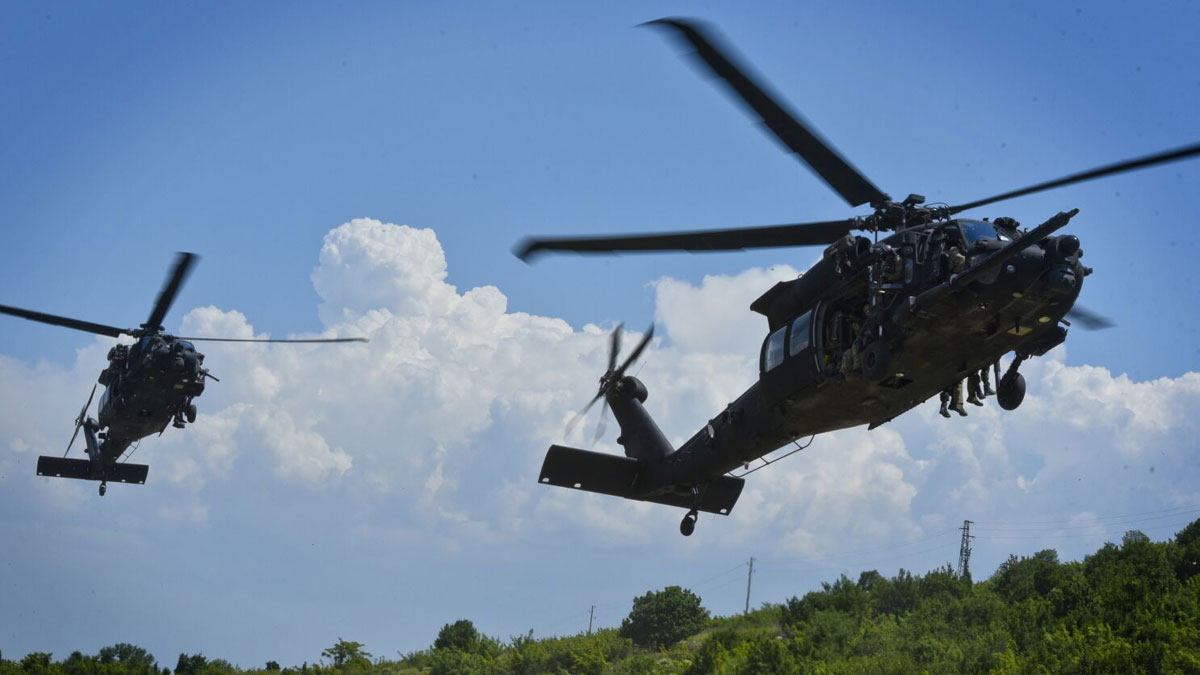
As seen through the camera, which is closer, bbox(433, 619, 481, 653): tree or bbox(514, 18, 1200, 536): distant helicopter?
bbox(514, 18, 1200, 536): distant helicopter

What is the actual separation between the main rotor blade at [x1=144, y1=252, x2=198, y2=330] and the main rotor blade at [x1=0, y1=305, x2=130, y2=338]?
763 mm

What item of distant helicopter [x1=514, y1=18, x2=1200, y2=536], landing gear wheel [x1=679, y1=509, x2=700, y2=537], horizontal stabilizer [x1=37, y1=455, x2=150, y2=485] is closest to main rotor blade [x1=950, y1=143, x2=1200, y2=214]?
distant helicopter [x1=514, y1=18, x2=1200, y2=536]

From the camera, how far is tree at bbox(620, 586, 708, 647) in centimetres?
3788

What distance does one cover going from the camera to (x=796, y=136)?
1197 cm

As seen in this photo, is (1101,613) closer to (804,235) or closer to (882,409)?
(882,409)

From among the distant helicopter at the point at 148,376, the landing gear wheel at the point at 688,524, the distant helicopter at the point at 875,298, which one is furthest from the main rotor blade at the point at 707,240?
the distant helicopter at the point at 148,376

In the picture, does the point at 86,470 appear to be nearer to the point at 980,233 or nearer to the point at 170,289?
the point at 170,289

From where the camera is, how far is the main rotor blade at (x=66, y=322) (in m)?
21.4

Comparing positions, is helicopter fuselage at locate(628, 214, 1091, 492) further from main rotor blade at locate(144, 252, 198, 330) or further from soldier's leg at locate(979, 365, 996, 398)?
main rotor blade at locate(144, 252, 198, 330)

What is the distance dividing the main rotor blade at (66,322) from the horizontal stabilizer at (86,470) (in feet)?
15.2

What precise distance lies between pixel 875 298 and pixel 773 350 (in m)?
2.41

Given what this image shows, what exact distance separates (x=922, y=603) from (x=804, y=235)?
21769mm

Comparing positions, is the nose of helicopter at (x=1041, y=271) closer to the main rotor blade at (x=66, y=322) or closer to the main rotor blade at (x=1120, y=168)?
the main rotor blade at (x=1120, y=168)

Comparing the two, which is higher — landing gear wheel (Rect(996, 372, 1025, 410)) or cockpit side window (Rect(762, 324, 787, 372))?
cockpit side window (Rect(762, 324, 787, 372))
